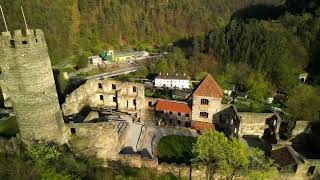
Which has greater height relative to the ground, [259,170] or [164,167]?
[259,170]

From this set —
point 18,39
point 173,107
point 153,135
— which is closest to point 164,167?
point 153,135

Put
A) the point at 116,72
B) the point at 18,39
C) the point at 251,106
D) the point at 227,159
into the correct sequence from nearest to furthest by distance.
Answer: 1. the point at 18,39
2. the point at 227,159
3. the point at 251,106
4. the point at 116,72

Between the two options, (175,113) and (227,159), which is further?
(175,113)

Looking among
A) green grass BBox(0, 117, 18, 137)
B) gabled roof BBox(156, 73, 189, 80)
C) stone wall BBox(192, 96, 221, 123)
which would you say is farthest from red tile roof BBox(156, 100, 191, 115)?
gabled roof BBox(156, 73, 189, 80)

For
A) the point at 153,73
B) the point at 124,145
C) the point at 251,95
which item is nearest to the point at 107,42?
the point at 153,73

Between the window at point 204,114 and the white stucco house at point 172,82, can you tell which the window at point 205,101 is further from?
the white stucco house at point 172,82

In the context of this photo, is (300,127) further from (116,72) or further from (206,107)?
(116,72)

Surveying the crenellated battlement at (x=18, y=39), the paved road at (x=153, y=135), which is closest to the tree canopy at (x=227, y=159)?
the paved road at (x=153, y=135)
